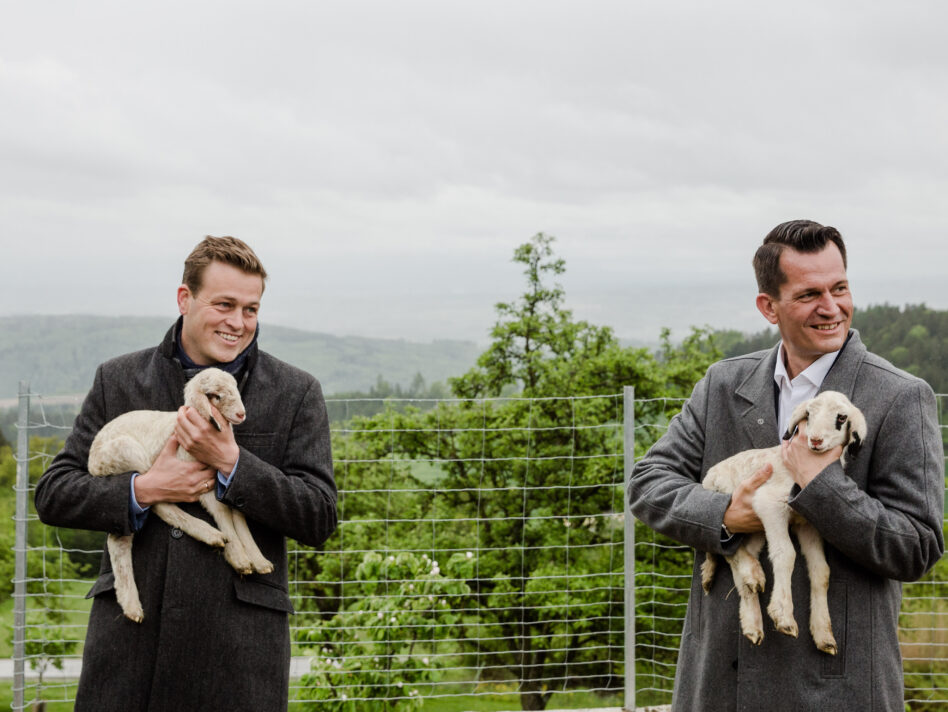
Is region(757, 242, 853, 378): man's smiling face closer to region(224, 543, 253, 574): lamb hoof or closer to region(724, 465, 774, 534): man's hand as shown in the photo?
region(724, 465, 774, 534): man's hand

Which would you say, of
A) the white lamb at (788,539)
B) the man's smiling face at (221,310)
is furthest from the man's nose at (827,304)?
the man's smiling face at (221,310)

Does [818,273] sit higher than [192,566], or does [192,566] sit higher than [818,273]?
[818,273]

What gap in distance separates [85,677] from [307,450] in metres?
1.17

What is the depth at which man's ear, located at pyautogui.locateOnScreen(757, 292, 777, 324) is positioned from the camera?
3119mm

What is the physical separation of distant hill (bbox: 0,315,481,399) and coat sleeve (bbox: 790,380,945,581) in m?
9.20

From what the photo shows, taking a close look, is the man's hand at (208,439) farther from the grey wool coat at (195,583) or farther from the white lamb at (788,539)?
the white lamb at (788,539)

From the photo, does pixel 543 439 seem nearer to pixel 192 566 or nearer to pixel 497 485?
pixel 497 485

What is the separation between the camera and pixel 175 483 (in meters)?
3.30

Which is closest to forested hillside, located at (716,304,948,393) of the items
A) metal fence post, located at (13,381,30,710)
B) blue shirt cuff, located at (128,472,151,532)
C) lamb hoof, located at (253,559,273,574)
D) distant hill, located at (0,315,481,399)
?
lamb hoof, located at (253,559,273,574)

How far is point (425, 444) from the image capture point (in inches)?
495

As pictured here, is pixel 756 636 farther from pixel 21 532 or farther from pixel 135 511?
pixel 21 532

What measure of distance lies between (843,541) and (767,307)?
85 cm

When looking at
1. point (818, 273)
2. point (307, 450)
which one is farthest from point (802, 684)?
point (307, 450)

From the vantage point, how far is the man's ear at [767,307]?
312 cm
